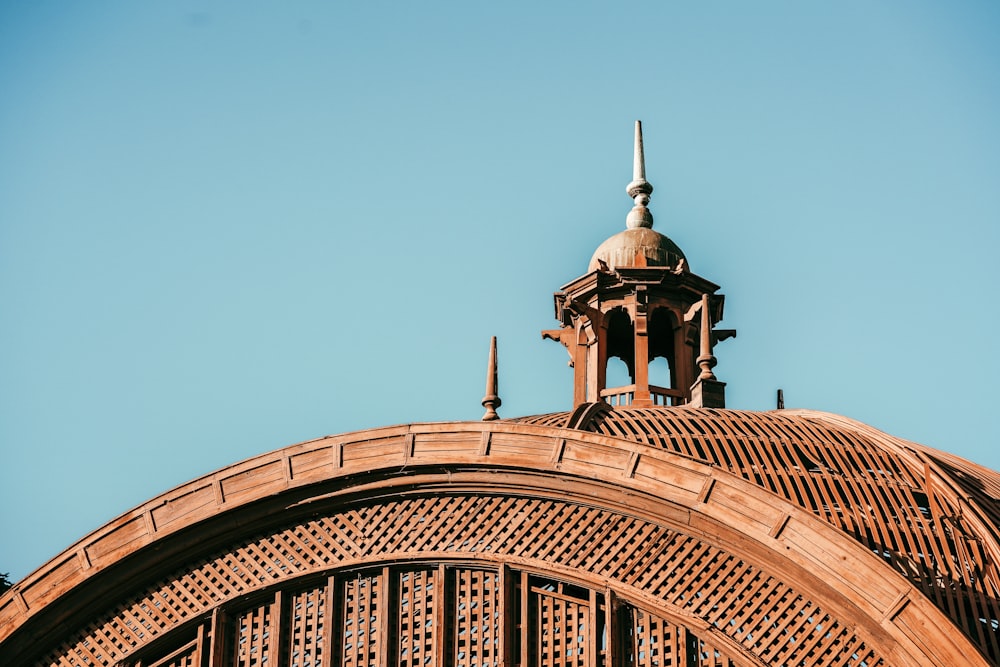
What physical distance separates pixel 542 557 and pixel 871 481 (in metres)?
4.20

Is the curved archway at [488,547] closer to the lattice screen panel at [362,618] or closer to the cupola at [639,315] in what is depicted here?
the lattice screen panel at [362,618]

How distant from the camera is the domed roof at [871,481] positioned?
21.2 m

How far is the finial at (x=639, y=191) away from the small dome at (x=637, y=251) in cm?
69

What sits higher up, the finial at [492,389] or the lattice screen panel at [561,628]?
the finial at [492,389]

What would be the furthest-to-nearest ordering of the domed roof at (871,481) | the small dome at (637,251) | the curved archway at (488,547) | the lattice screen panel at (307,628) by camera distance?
the small dome at (637,251)
the lattice screen panel at (307,628)
the domed roof at (871,481)
the curved archway at (488,547)

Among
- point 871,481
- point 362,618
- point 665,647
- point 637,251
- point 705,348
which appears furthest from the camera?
point 637,251

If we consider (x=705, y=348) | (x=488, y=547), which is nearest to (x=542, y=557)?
(x=488, y=547)

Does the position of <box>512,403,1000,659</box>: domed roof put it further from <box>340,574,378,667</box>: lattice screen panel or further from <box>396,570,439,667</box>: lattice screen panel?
<box>340,574,378,667</box>: lattice screen panel

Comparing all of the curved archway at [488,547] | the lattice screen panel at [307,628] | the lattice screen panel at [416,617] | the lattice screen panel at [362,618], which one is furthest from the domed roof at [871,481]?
the lattice screen panel at [307,628]

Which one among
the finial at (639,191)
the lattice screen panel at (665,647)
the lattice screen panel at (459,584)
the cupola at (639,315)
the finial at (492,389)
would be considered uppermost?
the finial at (639,191)

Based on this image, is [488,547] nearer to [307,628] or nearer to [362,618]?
[362,618]

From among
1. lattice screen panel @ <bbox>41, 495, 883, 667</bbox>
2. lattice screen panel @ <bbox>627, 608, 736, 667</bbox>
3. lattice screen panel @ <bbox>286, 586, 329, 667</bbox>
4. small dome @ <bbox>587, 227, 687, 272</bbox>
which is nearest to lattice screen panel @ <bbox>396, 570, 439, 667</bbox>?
lattice screen panel @ <bbox>41, 495, 883, 667</bbox>

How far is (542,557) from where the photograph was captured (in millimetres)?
22188

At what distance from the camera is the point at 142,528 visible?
23.3 m
